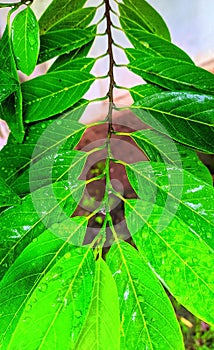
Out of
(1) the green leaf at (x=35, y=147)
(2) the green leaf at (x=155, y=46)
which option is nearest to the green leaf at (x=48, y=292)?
(1) the green leaf at (x=35, y=147)

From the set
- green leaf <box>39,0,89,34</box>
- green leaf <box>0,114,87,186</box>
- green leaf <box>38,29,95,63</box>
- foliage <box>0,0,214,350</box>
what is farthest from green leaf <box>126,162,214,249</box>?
green leaf <box>39,0,89,34</box>

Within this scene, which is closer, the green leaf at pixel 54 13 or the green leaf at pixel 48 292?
the green leaf at pixel 48 292

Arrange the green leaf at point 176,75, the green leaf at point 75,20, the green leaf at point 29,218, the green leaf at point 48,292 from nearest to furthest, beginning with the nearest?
1. the green leaf at point 48,292
2. the green leaf at point 29,218
3. the green leaf at point 176,75
4. the green leaf at point 75,20

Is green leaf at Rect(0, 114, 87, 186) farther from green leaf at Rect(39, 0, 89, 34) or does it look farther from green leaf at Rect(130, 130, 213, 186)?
green leaf at Rect(39, 0, 89, 34)

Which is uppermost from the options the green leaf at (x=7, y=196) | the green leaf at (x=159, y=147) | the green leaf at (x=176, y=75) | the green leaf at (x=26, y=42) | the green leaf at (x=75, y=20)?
the green leaf at (x=75, y=20)

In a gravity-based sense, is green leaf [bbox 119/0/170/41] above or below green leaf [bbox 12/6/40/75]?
above

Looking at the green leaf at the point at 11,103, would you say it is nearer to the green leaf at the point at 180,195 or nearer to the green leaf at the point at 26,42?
the green leaf at the point at 26,42

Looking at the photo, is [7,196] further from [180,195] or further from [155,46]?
[155,46]

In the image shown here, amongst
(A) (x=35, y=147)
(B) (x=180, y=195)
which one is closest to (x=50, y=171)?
(A) (x=35, y=147)
